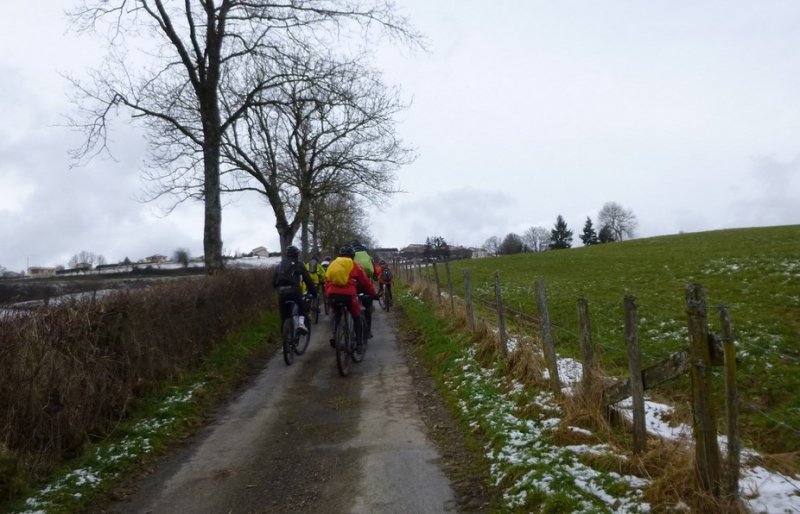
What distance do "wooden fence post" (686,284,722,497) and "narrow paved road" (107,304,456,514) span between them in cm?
175

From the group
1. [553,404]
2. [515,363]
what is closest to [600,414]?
[553,404]

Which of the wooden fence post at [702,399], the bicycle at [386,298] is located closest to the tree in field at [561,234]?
the bicycle at [386,298]

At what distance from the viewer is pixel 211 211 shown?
52.4 ft

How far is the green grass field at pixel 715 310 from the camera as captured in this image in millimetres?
8312

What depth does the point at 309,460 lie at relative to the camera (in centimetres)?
570

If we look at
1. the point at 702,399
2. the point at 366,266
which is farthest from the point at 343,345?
the point at 702,399

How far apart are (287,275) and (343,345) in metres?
1.83

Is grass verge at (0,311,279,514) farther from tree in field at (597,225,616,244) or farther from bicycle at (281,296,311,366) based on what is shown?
tree in field at (597,225,616,244)

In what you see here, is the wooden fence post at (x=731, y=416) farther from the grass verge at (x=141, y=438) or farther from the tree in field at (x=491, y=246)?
the tree in field at (x=491, y=246)

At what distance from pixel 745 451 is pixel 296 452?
3.82 metres

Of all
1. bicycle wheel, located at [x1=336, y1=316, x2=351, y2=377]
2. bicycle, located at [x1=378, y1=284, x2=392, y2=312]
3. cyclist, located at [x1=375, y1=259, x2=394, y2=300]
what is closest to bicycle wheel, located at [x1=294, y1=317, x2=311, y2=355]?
bicycle wheel, located at [x1=336, y1=316, x2=351, y2=377]

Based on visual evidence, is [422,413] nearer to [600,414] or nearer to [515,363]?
[515,363]

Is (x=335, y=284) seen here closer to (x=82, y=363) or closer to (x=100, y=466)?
(x=82, y=363)

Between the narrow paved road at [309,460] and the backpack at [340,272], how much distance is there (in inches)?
61.3
